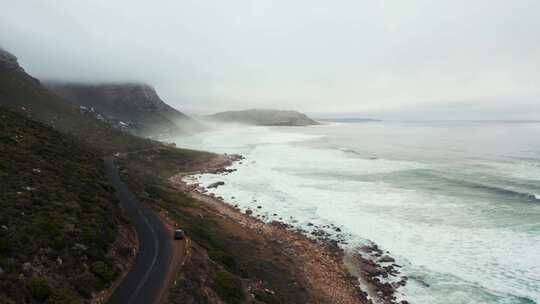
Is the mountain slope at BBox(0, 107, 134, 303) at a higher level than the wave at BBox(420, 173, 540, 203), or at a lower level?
higher

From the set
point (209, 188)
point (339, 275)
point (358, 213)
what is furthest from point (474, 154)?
point (339, 275)

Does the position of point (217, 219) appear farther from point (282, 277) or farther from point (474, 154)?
point (474, 154)

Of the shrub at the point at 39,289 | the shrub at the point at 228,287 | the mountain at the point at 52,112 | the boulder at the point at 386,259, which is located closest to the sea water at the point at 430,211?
the boulder at the point at 386,259

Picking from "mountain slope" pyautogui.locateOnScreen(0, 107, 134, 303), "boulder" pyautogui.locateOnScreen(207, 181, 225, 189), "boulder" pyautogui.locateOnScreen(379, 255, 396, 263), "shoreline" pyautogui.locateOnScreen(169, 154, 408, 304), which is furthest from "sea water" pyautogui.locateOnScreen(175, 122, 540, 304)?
"mountain slope" pyautogui.locateOnScreen(0, 107, 134, 303)

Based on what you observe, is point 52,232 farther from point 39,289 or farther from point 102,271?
point 39,289

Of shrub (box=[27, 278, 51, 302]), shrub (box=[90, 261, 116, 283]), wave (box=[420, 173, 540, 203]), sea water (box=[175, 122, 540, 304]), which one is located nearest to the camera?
shrub (box=[27, 278, 51, 302])

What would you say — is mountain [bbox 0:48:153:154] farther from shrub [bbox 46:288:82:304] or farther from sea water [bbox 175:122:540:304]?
shrub [bbox 46:288:82:304]
